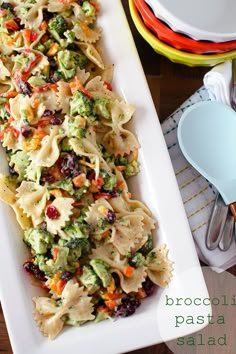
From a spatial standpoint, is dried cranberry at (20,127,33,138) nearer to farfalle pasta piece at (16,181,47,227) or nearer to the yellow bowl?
farfalle pasta piece at (16,181,47,227)

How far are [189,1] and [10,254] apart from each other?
126 cm

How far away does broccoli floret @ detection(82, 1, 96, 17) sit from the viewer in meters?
2.70

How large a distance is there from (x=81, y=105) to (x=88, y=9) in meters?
0.50

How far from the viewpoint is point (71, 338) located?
227 cm

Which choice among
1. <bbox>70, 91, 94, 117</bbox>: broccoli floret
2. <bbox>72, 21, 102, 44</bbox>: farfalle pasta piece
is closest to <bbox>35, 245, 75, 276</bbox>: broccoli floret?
<bbox>70, 91, 94, 117</bbox>: broccoli floret

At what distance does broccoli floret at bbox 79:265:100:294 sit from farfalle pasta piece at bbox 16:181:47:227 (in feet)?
0.88

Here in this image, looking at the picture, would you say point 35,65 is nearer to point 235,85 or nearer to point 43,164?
point 43,164

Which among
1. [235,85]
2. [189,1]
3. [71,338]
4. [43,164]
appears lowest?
[71,338]

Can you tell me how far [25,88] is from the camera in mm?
2545

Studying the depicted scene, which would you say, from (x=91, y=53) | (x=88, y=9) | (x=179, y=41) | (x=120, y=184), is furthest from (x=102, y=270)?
(x=88, y=9)

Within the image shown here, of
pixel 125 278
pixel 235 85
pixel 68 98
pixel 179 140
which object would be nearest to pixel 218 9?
pixel 235 85

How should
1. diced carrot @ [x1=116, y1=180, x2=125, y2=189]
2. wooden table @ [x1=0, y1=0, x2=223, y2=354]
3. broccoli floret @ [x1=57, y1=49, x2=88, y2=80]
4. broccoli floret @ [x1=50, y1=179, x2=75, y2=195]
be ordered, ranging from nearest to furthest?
broccoli floret @ [x1=50, y1=179, x2=75, y2=195] < diced carrot @ [x1=116, y1=180, x2=125, y2=189] < broccoli floret @ [x1=57, y1=49, x2=88, y2=80] < wooden table @ [x1=0, y1=0, x2=223, y2=354]

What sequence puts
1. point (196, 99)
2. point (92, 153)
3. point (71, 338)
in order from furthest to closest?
point (196, 99), point (92, 153), point (71, 338)

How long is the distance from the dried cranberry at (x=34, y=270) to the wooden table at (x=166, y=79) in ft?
2.99
